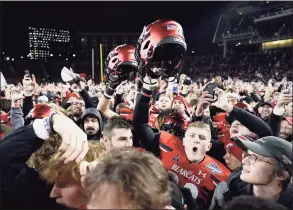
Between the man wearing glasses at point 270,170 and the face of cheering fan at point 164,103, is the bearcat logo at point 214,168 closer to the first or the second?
the man wearing glasses at point 270,170

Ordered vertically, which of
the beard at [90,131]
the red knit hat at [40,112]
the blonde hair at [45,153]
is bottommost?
the beard at [90,131]

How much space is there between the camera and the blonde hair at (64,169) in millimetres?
1654

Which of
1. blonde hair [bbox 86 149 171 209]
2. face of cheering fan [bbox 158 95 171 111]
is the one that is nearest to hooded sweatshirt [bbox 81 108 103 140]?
face of cheering fan [bbox 158 95 171 111]

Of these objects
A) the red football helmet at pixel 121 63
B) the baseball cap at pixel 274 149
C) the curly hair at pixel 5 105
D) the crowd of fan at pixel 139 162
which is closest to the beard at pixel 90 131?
the crowd of fan at pixel 139 162

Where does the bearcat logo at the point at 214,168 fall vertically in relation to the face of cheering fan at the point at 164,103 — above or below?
below

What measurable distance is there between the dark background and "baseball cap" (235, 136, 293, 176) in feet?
22.1

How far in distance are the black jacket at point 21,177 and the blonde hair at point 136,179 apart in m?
0.64

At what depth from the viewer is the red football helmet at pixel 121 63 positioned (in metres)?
3.28

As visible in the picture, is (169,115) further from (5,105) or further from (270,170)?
(5,105)

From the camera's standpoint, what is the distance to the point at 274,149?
2.04m

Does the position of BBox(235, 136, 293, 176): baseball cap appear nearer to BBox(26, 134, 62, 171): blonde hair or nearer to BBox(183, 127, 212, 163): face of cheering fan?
BBox(183, 127, 212, 163): face of cheering fan

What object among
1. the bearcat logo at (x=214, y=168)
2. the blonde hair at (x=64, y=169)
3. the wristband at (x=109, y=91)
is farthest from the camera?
the wristband at (x=109, y=91)

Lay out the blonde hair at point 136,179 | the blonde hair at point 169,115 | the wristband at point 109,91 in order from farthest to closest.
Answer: the blonde hair at point 169,115, the wristband at point 109,91, the blonde hair at point 136,179

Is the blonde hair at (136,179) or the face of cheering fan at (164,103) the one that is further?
the face of cheering fan at (164,103)
